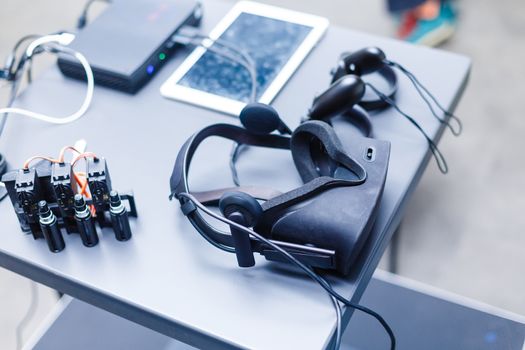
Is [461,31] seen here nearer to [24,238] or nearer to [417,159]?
[417,159]

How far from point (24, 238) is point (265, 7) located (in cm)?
54

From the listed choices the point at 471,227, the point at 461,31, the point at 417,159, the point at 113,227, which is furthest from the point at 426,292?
the point at 461,31

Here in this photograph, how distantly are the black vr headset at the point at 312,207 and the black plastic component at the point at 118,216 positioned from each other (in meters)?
0.07

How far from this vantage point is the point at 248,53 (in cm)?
104

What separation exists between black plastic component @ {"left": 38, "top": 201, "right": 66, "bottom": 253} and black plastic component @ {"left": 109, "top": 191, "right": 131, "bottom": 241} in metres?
0.06

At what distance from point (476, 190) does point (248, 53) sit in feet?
2.75

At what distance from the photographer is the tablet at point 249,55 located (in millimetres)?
977

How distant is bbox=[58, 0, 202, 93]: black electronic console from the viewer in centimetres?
99

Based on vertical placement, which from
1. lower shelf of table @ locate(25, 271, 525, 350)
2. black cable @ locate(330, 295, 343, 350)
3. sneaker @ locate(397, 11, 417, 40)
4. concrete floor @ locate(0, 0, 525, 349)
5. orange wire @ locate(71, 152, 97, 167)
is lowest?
concrete floor @ locate(0, 0, 525, 349)

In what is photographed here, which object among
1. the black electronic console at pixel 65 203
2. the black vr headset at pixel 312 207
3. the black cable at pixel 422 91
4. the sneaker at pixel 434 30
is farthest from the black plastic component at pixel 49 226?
the sneaker at pixel 434 30

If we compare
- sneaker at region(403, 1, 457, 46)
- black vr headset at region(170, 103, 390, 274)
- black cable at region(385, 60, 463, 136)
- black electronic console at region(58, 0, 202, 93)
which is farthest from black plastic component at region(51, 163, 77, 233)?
sneaker at region(403, 1, 457, 46)

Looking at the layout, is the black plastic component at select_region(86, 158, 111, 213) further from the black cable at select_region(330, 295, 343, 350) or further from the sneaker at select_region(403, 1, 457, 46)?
the sneaker at select_region(403, 1, 457, 46)

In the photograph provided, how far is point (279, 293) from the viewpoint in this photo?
73 centimetres

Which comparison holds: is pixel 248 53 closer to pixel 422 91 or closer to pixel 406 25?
pixel 422 91
